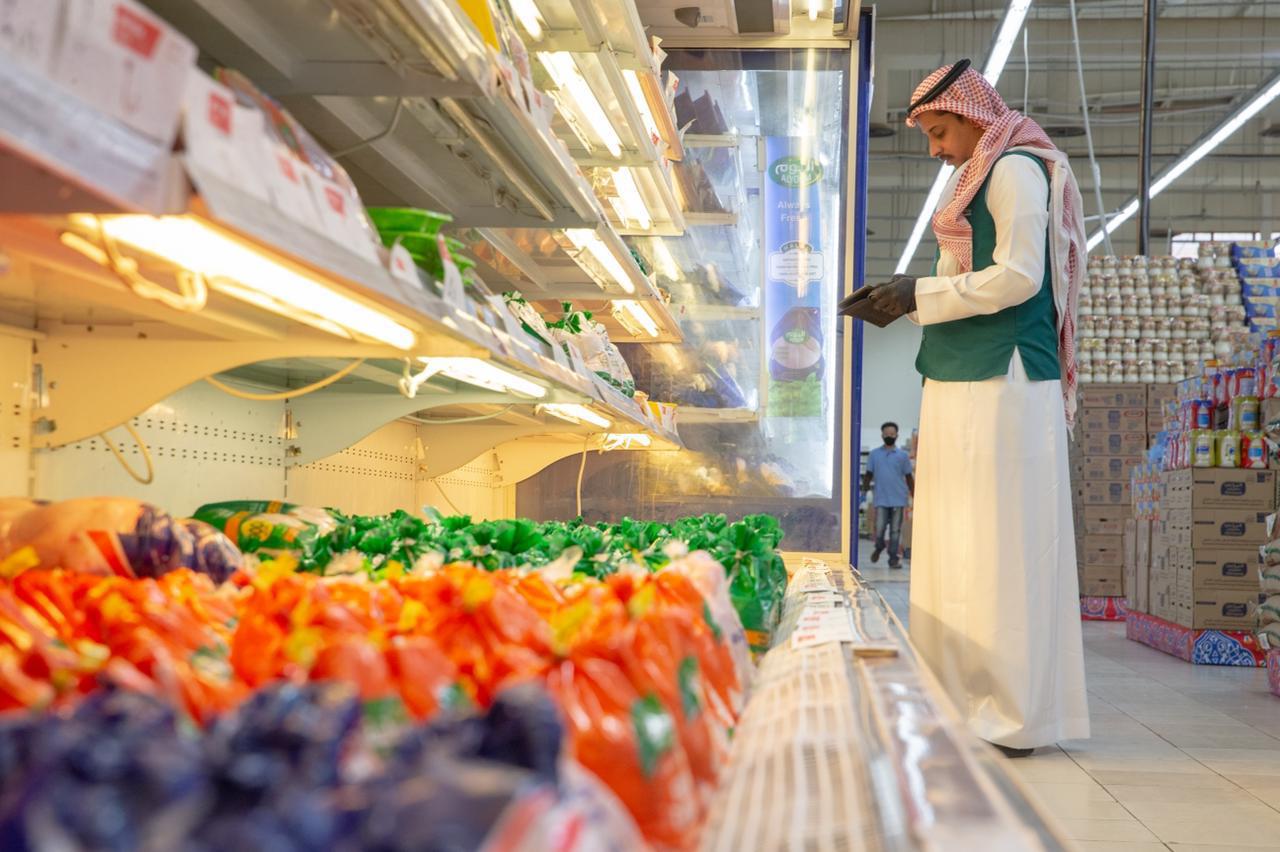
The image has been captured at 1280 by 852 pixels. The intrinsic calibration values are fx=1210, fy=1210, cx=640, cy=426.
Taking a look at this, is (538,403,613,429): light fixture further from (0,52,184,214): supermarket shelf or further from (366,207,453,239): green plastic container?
(0,52,184,214): supermarket shelf

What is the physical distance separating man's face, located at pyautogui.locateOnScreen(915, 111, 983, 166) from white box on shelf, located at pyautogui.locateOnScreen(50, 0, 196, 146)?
3121mm

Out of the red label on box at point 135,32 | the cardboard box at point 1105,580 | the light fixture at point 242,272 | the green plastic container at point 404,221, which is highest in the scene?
the green plastic container at point 404,221

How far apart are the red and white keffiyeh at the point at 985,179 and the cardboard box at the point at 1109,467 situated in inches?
226

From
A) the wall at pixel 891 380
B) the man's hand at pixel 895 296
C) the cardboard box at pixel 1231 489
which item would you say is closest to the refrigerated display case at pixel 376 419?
the man's hand at pixel 895 296

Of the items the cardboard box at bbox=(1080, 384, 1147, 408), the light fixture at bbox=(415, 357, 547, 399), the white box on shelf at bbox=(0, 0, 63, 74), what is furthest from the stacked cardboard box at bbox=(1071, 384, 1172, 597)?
the white box on shelf at bbox=(0, 0, 63, 74)

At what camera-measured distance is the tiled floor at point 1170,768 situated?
9.53 ft

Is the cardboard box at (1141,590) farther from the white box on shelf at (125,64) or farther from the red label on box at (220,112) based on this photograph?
the white box on shelf at (125,64)

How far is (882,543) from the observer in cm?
1420

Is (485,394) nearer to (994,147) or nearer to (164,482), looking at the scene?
(164,482)

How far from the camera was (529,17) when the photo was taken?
275 centimetres

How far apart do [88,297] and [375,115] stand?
87cm

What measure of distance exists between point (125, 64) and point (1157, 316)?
9.49m

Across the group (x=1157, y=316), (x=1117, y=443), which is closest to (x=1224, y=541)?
(x=1117, y=443)

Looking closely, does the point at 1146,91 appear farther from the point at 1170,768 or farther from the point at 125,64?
the point at 125,64
